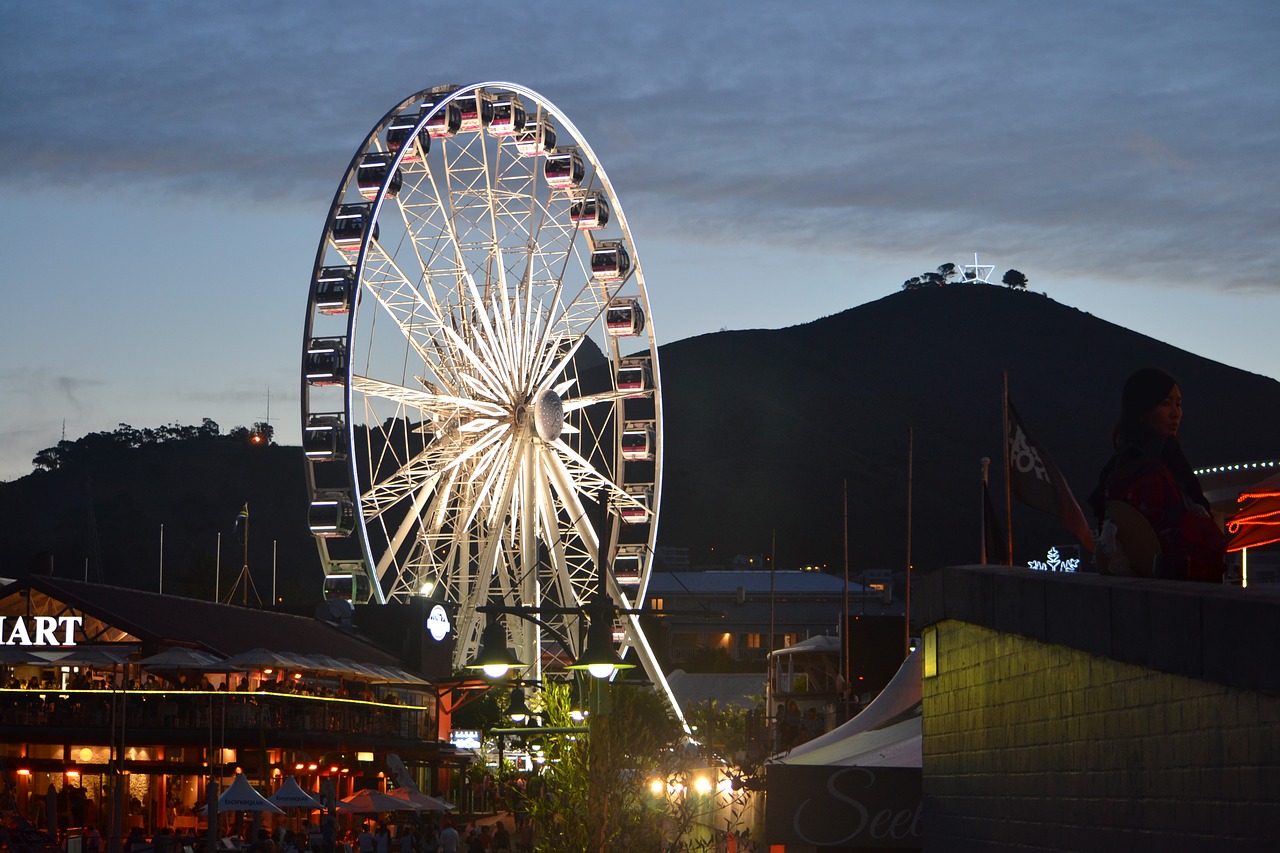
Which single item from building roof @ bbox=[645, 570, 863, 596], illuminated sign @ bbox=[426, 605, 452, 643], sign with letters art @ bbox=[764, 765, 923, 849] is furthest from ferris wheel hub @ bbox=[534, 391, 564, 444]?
building roof @ bbox=[645, 570, 863, 596]

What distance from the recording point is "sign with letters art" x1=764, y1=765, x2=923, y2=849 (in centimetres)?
1561

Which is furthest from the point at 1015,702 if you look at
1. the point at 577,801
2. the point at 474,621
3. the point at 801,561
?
the point at 801,561

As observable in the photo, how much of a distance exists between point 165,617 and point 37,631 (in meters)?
3.52

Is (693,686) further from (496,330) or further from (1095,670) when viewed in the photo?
(1095,670)

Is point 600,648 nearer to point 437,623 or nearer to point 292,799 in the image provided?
point 292,799

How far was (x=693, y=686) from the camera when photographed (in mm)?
88938

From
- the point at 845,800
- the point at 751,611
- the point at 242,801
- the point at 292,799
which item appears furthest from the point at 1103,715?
the point at 751,611

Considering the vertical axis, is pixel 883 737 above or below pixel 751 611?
below

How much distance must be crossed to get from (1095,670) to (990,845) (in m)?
2.44

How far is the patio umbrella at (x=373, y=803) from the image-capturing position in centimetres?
3631

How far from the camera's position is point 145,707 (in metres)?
42.9

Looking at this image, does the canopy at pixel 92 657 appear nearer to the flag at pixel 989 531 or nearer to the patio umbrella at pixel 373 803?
the patio umbrella at pixel 373 803

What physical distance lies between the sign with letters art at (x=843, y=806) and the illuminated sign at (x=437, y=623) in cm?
4021

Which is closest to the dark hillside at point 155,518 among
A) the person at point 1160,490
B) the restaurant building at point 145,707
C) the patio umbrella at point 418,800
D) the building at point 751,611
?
the building at point 751,611
